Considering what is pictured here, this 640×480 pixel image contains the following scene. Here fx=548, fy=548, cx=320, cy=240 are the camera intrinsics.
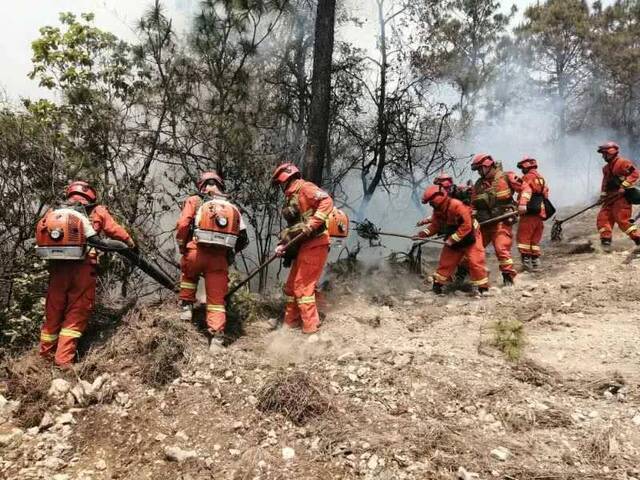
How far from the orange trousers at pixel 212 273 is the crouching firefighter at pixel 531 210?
169 inches

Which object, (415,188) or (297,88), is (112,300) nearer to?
(297,88)

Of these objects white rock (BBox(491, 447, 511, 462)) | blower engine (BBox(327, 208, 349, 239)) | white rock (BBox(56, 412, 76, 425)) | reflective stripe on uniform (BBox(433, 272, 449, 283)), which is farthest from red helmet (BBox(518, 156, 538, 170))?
white rock (BBox(56, 412, 76, 425))

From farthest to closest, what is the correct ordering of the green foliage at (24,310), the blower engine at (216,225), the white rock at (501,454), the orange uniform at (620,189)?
the orange uniform at (620,189) < the green foliage at (24,310) < the blower engine at (216,225) < the white rock at (501,454)

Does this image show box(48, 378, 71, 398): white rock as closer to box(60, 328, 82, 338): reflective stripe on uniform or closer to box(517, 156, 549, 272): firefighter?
box(60, 328, 82, 338): reflective stripe on uniform

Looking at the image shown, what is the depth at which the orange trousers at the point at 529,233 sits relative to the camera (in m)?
7.79

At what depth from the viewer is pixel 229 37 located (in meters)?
9.14

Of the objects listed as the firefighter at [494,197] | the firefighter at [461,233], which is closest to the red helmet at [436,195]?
the firefighter at [461,233]

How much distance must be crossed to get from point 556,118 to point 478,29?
297 inches

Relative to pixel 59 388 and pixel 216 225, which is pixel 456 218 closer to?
pixel 216 225

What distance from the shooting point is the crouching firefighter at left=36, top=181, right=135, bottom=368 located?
4.94 meters

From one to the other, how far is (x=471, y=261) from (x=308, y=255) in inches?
90.7

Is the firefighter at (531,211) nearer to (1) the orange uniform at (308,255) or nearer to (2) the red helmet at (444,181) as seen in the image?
(2) the red helmet at (444,181)

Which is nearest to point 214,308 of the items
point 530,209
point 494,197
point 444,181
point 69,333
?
point 69,333

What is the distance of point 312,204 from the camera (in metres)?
5.88
